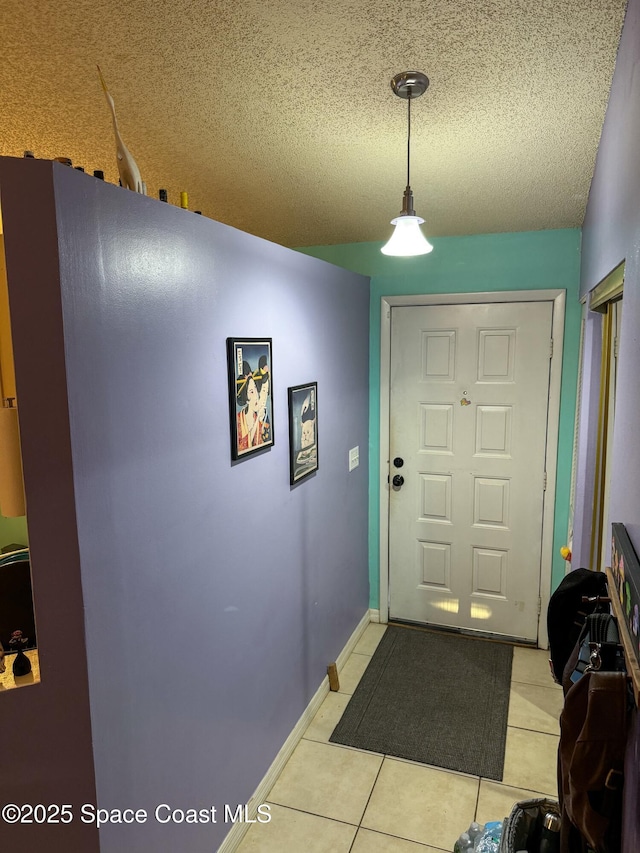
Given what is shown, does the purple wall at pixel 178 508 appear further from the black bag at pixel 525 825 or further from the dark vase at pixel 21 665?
the black bag at pixel 525 825

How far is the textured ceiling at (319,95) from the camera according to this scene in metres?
1.42

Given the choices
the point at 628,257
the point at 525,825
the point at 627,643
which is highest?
the point at 628,257

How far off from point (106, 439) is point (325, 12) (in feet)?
3.93

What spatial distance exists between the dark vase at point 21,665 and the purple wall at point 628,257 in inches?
54.0

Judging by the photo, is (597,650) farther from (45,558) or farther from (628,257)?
(45,558)

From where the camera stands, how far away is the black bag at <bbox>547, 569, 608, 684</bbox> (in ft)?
4.96

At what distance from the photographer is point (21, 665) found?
1.44 metres

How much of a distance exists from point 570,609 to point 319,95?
1742mm

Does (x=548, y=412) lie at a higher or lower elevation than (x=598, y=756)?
higher

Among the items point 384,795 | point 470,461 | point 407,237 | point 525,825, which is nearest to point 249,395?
point 407,237

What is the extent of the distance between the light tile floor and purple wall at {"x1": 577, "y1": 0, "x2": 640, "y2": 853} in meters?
1.50

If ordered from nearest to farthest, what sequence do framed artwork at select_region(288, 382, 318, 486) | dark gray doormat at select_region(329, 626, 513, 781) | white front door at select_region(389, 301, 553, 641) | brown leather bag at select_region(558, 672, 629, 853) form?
brown leather bag at select_region(558, 672, 629, 853)
framed artwork at select_region(288, 382, 318, 486)
dark gray doormat at select_region(329, 626, 513, 781)
white front door at select_region(389, 301, 553, 641)

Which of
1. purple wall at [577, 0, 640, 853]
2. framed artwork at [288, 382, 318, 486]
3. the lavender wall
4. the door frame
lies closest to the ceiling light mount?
purple wall at [577, 0, 640, 853]

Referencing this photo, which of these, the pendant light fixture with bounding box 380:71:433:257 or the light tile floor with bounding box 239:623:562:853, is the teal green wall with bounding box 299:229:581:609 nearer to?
the light tile floor with bounding box 239:623:562:853
